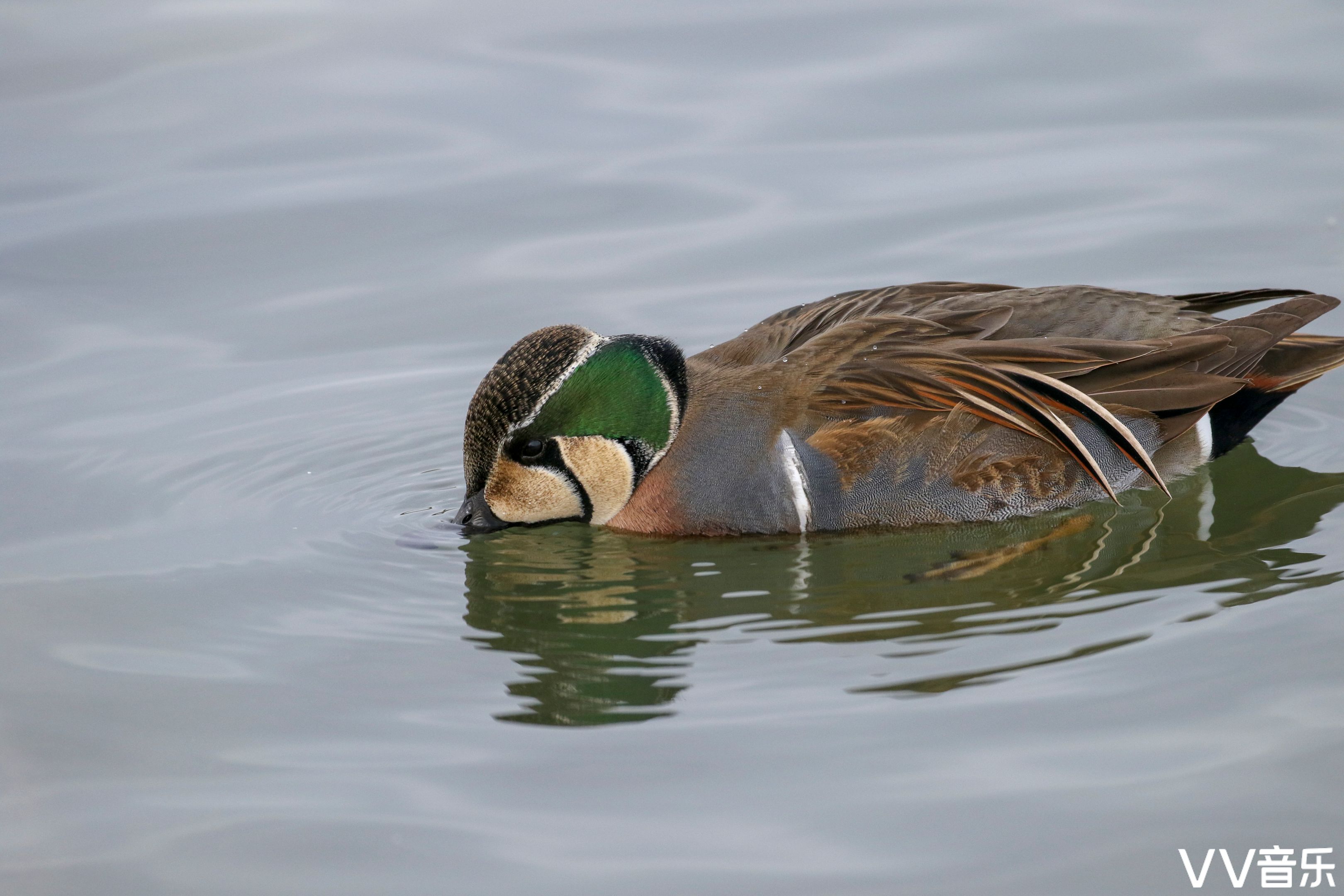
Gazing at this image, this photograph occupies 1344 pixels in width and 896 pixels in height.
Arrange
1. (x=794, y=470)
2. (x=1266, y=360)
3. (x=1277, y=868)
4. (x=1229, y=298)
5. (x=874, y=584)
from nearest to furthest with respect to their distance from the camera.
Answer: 1. (x=1277, y=868)
2. (x=874, y=584)
3. (x=794, y=470)
4. (x=1266, y=360)
5. (x=1229, y=298)

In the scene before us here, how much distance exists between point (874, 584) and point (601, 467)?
141 cm

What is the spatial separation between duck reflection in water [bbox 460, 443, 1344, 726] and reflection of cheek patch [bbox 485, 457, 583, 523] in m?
0.13

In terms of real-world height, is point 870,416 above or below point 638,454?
above

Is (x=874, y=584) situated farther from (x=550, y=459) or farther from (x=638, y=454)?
(x=550, y=459)

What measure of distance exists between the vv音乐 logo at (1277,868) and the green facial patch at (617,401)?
3.31 meters

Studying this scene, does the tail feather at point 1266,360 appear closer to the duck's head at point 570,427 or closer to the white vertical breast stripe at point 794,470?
the white vertical breast stripe at point 794,470

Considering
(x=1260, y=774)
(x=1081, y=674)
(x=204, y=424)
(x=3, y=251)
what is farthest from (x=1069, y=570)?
(x=3, y=251)

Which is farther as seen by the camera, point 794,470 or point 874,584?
point 794,470

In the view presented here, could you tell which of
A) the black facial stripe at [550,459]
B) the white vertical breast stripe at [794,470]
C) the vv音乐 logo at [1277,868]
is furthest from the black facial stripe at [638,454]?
the vv音乐 logo at [1277,868]

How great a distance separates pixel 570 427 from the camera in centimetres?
767

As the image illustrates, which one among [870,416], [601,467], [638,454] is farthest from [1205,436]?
[601,467]

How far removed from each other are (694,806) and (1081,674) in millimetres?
1519

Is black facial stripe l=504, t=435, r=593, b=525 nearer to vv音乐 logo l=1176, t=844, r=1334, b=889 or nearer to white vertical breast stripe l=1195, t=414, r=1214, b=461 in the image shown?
white vertical breast stripe l=1195, t=414, r=1214, b=461

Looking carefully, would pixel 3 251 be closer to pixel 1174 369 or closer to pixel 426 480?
pixel 426 480
